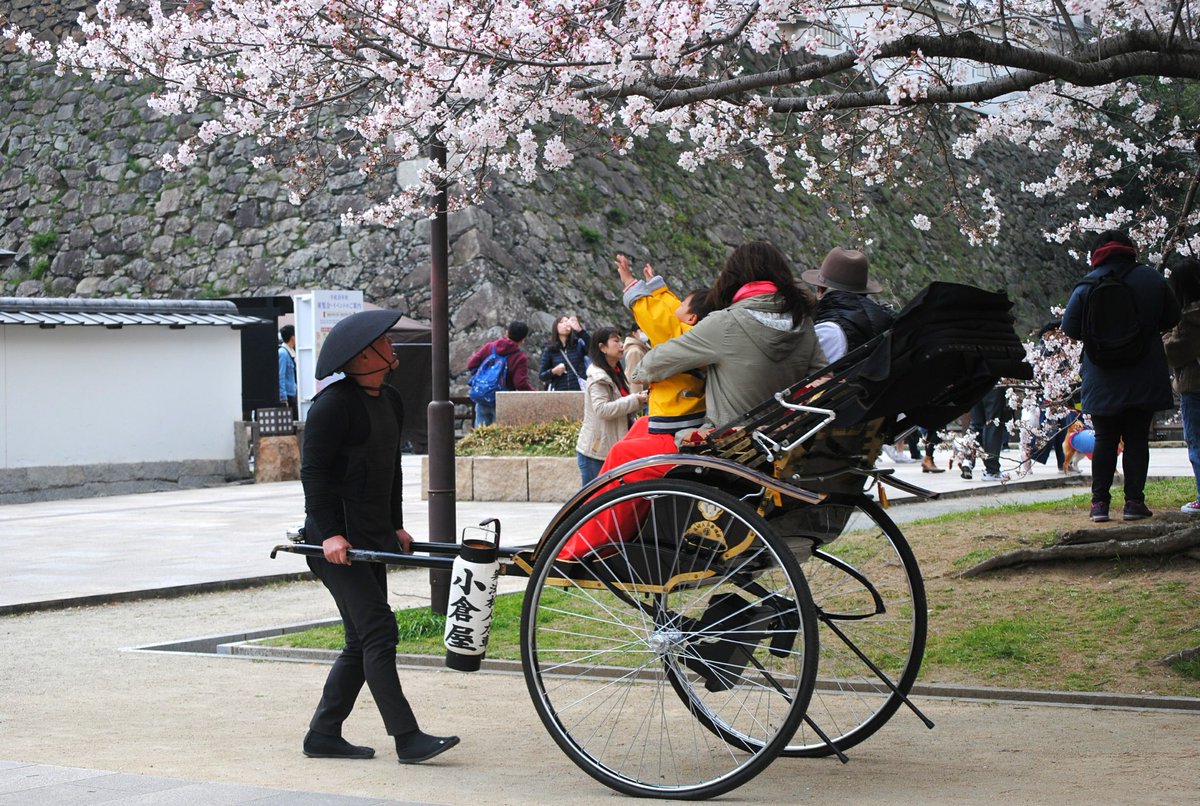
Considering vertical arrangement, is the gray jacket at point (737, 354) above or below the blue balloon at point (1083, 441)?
above

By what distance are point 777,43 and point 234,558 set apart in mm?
6876

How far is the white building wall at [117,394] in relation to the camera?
1872 centimetres

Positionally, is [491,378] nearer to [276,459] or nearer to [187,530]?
[276,459]

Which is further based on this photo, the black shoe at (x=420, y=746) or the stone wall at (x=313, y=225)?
the stone wall at (x=313, y=225)

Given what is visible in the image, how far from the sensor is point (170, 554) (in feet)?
41.3

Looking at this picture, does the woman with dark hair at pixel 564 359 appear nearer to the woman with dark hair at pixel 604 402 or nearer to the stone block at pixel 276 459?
the stone block at pixel 276 459

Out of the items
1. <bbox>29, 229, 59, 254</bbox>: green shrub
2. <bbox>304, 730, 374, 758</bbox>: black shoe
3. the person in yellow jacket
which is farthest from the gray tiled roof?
the person in yellow jacket

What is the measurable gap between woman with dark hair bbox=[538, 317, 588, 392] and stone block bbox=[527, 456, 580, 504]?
2.73m

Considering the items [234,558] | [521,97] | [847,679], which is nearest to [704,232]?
[234,558]

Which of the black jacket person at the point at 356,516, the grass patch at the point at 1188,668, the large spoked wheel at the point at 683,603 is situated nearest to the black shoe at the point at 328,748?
the black jacket person at the point at 356,516

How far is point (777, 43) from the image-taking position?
25.5 feet

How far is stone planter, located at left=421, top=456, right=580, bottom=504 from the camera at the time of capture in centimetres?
1602

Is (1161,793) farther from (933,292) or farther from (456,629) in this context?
(456,629)

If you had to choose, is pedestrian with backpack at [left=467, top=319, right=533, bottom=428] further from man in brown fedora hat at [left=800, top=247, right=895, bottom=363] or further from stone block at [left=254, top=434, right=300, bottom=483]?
man in brown fedora hat at [left=800, top=247, right=895, bottom=363]
